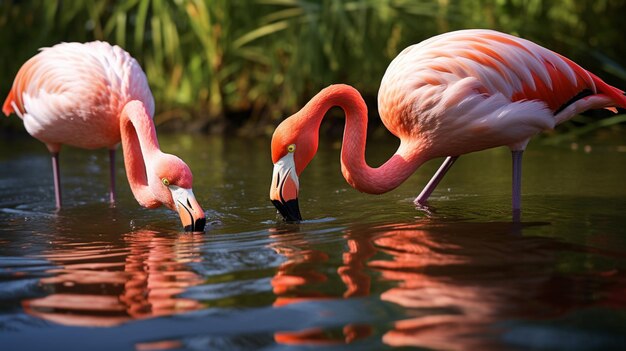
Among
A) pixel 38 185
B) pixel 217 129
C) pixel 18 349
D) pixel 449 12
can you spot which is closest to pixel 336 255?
pixel 18 349

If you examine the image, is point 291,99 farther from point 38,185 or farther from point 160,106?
point 38,185

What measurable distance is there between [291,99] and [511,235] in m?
5.97

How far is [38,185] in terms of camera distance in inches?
239

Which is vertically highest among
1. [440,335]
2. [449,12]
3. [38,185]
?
[449,12]

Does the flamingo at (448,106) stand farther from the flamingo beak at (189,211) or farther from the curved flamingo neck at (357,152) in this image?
the flamingo beak at (189,211)

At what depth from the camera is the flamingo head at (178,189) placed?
147 inches

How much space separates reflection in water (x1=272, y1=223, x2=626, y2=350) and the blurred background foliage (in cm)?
465

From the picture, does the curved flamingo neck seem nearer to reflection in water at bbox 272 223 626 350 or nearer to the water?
the water

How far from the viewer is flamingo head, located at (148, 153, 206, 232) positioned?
147 inches

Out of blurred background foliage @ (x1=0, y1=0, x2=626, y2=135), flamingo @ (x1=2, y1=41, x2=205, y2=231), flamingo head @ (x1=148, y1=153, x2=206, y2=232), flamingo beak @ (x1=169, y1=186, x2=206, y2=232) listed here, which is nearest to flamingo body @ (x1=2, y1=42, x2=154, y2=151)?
flamingo @ (x1=2, y1=41, x2=205, y2=231)

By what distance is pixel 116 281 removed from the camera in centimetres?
283

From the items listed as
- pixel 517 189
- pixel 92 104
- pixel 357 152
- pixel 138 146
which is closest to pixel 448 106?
pixel 357 152

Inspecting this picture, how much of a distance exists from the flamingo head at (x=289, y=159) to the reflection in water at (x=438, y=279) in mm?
302

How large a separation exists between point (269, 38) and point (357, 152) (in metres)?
5.57
